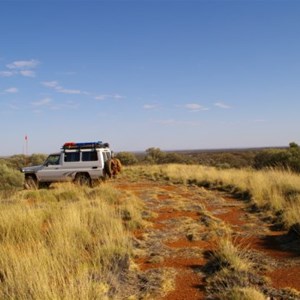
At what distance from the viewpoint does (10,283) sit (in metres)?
4.89

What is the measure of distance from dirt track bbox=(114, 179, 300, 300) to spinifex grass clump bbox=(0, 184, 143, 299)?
0.73 meters

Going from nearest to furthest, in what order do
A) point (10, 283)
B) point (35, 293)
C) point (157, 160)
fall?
point (35, 293)
point (10, 283)
point (157, 160)

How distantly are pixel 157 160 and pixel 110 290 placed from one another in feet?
139

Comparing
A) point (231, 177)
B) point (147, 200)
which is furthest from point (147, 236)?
point (231, 177)

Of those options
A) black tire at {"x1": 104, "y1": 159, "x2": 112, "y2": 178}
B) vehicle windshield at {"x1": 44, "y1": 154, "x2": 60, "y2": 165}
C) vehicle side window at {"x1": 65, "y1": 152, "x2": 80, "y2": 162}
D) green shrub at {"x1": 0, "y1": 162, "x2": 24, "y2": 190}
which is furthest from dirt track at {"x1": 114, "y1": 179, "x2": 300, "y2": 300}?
green shrub at {"x1": 0, "y1": 162, "x2": 24, "y2": 190}

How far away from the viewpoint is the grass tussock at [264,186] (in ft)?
35.4

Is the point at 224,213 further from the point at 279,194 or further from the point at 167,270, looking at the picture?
the point at 167,270

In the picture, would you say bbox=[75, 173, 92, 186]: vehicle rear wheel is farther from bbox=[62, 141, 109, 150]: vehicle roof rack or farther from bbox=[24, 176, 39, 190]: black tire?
bbox=[24, 176, 39, 190]: black tire

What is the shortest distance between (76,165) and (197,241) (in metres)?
11.0

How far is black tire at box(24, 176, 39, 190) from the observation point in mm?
17955

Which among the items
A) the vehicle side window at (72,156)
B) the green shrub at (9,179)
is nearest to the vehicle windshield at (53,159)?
the vehicle side window at (72,156)

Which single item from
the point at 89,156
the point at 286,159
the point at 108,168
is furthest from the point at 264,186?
the point at 286,159

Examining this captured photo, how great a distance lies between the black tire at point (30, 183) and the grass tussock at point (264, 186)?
24.9 feet

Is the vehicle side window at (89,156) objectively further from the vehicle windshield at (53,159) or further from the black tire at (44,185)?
the black tire at (44,185)
